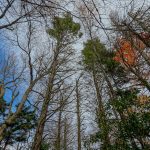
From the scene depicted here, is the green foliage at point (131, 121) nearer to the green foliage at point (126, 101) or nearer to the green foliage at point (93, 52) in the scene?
the green foliage at point (126, 101)

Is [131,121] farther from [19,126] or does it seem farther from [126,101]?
[19,126]

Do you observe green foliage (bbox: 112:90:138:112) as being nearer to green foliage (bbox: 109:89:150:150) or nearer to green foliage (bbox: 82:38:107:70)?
green foliage (bbox: 109:89:150:150)

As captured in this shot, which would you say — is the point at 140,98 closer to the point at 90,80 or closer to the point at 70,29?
the point at 70,29

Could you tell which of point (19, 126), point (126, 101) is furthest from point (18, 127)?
point (126, 101)

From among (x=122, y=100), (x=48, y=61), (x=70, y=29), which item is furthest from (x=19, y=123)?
(x=122, y=100)

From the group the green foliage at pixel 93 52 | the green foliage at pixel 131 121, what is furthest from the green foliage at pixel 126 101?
the green foliage at pixel 93 52

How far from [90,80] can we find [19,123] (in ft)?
20.7

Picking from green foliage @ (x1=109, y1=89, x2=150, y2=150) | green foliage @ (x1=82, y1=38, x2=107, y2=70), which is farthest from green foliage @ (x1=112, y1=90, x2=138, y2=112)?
green foliage @ (x1=82, y1=38, x2=107, y2=70)

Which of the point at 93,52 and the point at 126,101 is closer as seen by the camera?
the point at 126,101

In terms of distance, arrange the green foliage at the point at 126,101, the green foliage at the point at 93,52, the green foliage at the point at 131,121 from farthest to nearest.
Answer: the green foliage at the point at 93,52 < the green foliage at the point at 126,101 < the green foliage at the point at 131,121

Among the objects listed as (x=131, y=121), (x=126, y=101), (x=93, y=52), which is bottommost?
(x=131, y=121)

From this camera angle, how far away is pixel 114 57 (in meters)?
16.4

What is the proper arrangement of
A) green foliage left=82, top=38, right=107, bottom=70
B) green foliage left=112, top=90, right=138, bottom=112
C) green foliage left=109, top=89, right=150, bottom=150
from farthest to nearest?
1. green foliage left=82, top=38, right=107, bottom=70
2. green foliage left=112, top=90, right=138, bottom=112
3. green foliage left=109, top=89, right=150, bottom=150

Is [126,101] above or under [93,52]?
under
